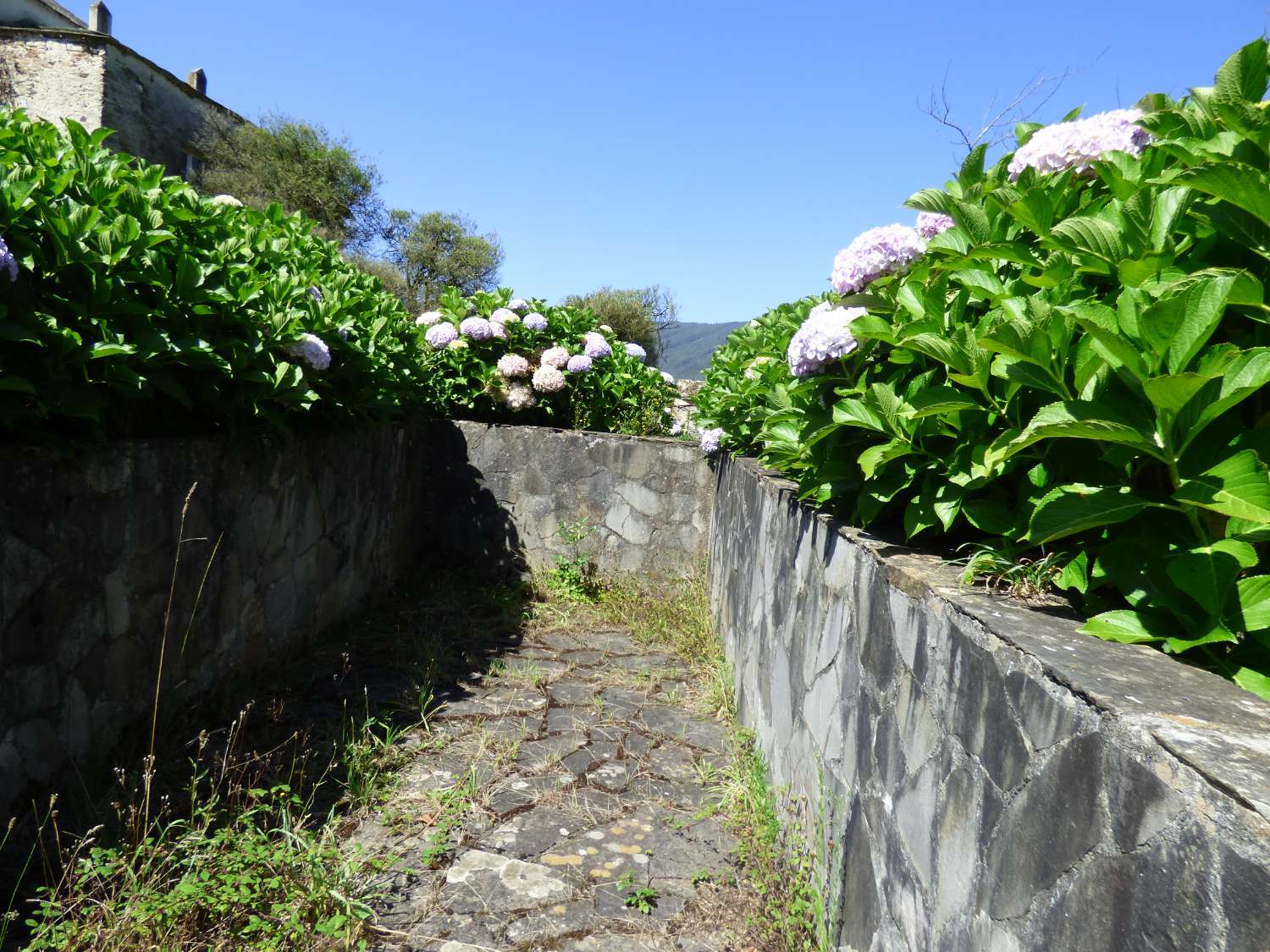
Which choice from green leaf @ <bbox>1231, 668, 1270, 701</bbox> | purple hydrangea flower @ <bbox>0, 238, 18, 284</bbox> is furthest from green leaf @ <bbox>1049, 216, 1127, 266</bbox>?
purple hydrangea flower @ <bbox>0, 238, 18, 284</bbox>

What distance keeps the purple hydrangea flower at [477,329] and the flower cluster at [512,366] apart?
0.69 feet

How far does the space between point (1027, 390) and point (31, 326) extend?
238 cm

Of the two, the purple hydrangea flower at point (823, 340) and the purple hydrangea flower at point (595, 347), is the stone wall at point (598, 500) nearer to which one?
the purple hydrangea flower at point (595, 347)

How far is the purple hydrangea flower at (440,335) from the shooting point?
5.91 metres

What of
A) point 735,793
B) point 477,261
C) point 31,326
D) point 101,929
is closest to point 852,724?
point 735,793

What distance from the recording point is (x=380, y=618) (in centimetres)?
469

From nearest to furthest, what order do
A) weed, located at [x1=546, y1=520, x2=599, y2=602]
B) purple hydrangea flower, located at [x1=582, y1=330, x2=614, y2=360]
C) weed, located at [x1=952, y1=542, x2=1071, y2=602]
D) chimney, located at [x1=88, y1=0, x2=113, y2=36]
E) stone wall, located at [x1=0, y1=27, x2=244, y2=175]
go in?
weed, located at [x1=952, y1=542, x2=1071, y2=602], weed, located at [x1=546, y1=520, x2=599, y2=602], purple hydrangea flower, located at [x1=582, y1=330, x2=614, y2=360], stone wall, located at [x1=0, y1=27, x2=244, y2=175], chimney, located at [x1=88, y1=0, x2=113, y2=36]

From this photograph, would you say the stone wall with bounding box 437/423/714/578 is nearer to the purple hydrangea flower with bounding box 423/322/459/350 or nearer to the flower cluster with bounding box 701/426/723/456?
the flower cluster with bounding box 701/426/723/456

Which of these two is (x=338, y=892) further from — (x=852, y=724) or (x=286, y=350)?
(x=286, y=350)

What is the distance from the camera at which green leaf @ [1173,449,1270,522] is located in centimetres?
96

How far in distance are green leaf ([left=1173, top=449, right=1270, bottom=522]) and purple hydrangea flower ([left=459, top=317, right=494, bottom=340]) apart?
5394mm

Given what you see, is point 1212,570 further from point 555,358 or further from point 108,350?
point 555,358

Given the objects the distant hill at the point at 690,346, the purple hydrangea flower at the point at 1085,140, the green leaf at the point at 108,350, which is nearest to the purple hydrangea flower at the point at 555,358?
the green leaf at the point at 108,350

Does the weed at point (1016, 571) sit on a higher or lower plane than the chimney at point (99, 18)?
lower
